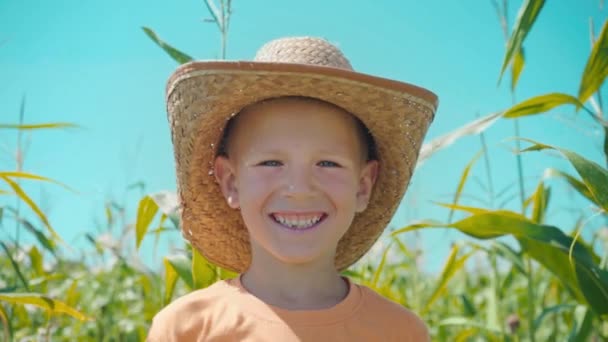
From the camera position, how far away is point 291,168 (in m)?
1.62

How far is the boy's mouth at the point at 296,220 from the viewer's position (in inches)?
64.5

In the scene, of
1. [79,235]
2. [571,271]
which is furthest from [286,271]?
[79,235]

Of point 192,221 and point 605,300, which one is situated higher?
point 192,221

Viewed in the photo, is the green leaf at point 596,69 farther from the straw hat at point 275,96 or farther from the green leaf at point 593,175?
the straw hat at point 275,96

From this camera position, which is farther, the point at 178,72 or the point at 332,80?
the point at 178,72

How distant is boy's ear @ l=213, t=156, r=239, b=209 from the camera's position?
5.89 ft

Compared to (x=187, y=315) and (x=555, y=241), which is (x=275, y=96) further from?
(x=555, y=241)

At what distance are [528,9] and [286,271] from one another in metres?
0.98

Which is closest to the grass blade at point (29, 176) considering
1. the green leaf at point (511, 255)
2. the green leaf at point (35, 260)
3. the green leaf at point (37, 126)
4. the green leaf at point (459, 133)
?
the green leaf at point (37, 126)

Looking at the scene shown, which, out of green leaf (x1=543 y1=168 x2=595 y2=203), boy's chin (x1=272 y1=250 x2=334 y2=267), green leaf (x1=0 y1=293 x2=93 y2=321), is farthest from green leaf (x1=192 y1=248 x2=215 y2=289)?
green leaf (x1=543 y1=168 x2=595 y2=203)

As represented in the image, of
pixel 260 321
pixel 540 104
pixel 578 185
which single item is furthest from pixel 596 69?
pixel 260 321

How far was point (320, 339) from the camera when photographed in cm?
158

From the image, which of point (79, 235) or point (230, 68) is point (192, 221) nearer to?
point (230, 68)

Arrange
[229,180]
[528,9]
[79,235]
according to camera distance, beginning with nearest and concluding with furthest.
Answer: [229,180], [528,9], [79,235]
